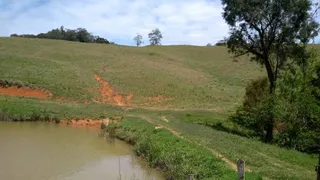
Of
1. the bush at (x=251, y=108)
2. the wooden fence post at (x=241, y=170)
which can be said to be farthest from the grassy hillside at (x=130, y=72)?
the wooden fence post at (x=241, y=170)

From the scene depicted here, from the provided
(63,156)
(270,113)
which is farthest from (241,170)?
(270,113)

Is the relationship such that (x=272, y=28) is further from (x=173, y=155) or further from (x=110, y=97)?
(x=110, y=97)

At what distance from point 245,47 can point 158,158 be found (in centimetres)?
1316

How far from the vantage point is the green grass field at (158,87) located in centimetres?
1820

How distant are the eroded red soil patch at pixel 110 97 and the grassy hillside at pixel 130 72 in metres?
0.84

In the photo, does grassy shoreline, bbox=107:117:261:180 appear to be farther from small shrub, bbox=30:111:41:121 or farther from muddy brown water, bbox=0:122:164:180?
small shrub, bbox=30:111:41:121

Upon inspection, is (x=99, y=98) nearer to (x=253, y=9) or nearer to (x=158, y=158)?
(x=253, y=9)

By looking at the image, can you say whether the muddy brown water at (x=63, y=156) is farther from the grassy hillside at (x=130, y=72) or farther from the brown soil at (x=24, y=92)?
the grassy hillside at (x=130, y=72)

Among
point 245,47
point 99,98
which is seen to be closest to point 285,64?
point 245,47

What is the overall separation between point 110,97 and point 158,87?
27.0 ft

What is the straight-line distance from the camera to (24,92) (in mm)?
37375

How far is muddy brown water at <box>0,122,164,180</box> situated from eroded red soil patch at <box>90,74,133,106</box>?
13551 mm

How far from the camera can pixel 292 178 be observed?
1277 centimetres

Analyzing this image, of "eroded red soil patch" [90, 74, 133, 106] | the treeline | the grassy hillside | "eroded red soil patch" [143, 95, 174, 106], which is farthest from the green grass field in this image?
the treeline
